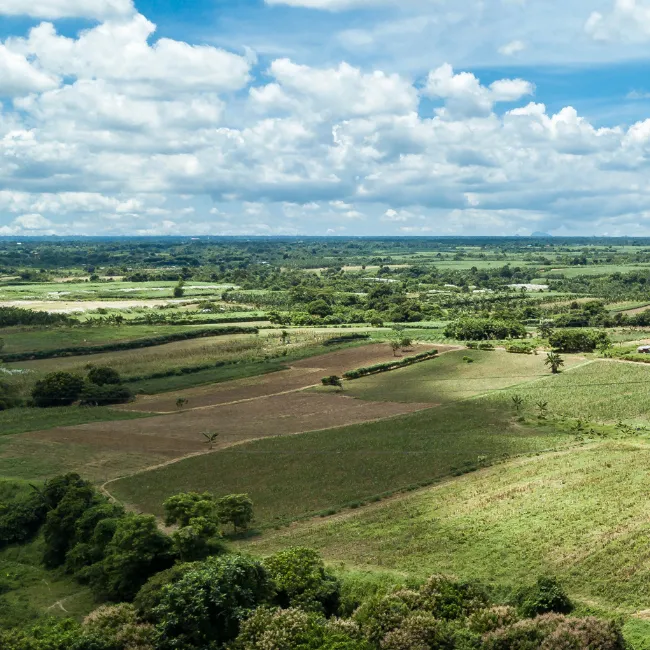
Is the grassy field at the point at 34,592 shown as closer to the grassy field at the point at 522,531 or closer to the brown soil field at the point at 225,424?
the grassy field at the point at 522,531

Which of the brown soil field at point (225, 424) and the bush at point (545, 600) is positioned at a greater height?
the bush at point (545, 600)

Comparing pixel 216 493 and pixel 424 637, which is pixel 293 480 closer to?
pixel 216 493

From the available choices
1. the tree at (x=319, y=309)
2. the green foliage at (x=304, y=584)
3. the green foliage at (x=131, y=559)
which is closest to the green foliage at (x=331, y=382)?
the green foliage at (x=131, y=559)

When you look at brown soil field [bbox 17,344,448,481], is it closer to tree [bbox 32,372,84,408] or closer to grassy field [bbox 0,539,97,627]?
tree [bbox 32,372,84,408]

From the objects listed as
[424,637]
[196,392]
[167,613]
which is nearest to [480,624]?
[424,637]

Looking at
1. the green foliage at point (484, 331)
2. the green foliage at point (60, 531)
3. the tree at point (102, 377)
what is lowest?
the green foliage at point (60, 531)

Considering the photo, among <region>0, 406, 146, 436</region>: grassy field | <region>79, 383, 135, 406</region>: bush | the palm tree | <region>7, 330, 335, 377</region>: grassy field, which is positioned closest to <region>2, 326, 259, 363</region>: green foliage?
<region>7, 330, 335, 377</region>: grassy field

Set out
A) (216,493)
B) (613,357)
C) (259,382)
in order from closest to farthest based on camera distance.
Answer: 1. (216,493)
2. (259,382)
3. (613,357)
